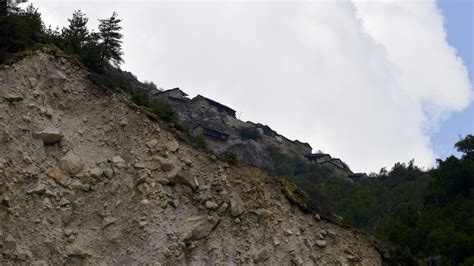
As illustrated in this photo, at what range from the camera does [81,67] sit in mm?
18203

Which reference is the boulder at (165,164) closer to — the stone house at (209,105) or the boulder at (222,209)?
the boulder at (222,209)

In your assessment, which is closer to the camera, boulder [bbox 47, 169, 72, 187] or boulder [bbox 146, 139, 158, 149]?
boulder [bbox 47, 169, 72, 187]

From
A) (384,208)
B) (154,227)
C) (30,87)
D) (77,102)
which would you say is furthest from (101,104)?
(384,208)

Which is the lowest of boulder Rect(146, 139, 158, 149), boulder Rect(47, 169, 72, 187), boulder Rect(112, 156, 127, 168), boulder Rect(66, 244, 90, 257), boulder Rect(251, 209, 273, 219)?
boulder Rect(66, 244, 90, 257)

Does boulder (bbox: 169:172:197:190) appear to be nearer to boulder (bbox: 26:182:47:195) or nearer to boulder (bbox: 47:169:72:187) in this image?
boulder (bbox: 47:169:72:187)

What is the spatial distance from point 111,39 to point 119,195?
16.8 m

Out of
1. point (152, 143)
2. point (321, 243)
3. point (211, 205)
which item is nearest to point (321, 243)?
point (321, 243)

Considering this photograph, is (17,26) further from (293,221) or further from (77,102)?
(293,221)

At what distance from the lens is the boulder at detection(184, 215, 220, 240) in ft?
50.5

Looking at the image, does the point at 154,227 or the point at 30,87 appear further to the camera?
the point at 30,87

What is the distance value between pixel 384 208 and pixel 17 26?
32.2 metres

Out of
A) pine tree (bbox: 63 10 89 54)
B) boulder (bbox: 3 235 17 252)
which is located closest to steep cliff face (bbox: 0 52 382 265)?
boulder (bbox: 3 235 17 252)

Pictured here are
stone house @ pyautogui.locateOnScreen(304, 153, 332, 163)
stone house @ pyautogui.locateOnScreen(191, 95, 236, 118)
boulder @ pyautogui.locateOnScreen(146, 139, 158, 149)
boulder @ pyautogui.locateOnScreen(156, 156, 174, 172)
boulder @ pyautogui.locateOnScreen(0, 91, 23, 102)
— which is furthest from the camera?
stone house @ pyautogui.locateOnScreen(304, 153, 332, 163)

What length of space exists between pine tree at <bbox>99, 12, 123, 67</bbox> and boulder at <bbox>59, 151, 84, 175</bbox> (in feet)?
46.4
